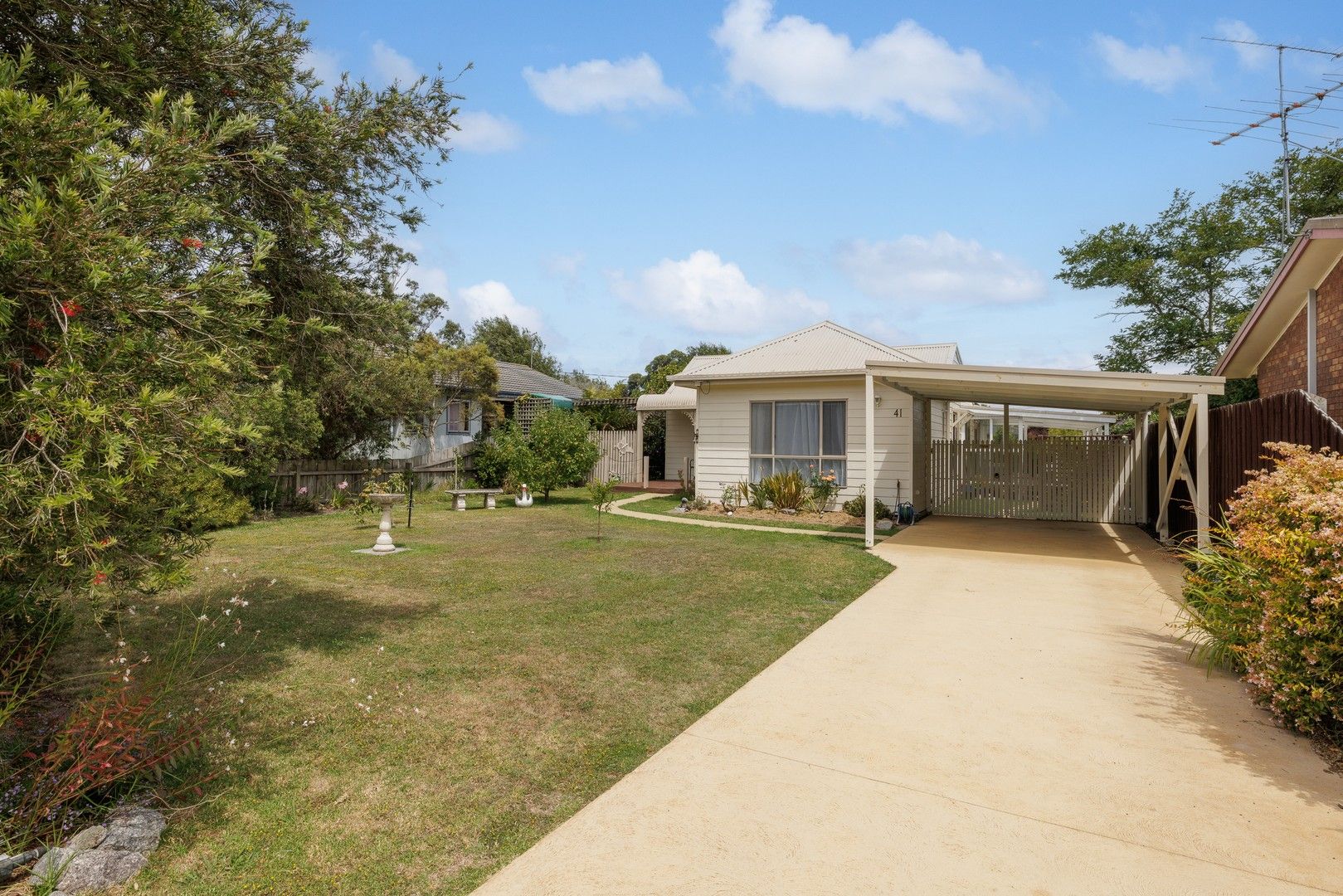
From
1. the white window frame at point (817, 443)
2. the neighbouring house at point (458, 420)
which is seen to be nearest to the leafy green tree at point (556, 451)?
the white window frame at point (817, 443)

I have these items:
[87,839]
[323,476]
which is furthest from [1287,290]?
[323,476]

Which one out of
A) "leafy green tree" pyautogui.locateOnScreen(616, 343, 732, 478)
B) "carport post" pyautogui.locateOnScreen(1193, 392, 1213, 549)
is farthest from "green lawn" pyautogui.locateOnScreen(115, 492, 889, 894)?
"leafy green tree" pyautogui.locateOnScreen(616, 343, 732, 478)

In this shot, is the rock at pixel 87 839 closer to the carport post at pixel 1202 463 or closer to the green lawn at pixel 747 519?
the carport post at pixel 1202 463

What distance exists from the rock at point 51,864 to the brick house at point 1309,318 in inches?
378

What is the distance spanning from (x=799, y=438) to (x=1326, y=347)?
855 cm

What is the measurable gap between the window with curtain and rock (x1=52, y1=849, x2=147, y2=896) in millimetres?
13321

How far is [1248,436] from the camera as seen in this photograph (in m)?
7.89

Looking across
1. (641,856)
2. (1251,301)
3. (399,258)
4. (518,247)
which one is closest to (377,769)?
(641,856)

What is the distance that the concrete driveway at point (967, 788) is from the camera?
2771 millimetres

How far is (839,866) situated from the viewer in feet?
9.22

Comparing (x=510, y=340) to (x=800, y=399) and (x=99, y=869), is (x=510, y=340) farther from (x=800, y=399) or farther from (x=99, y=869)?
(x=99, y=869)

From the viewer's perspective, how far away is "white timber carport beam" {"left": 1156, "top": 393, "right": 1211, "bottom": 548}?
28.7 feet

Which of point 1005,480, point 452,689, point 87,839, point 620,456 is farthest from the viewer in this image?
point 620,456

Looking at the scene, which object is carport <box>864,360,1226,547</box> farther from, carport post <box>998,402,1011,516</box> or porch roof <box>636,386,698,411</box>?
porch roof <box>636,386,698,411</box>
